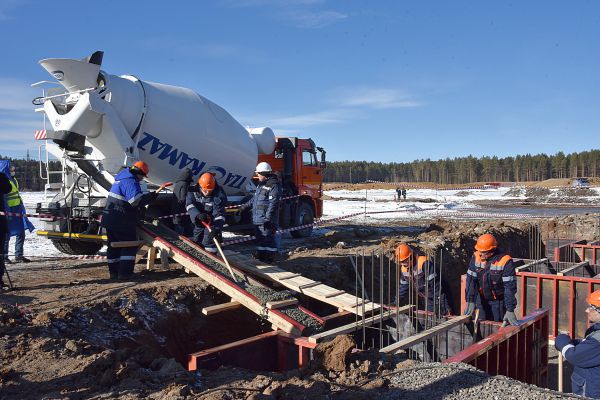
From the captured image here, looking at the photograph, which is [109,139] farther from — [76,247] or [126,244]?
[76,247]

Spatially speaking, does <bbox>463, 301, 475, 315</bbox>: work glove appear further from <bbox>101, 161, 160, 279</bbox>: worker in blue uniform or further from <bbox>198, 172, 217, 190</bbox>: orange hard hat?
<bbox>101, 161, 160, 279</bbox>: worker in blue uniform

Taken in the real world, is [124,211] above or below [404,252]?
above

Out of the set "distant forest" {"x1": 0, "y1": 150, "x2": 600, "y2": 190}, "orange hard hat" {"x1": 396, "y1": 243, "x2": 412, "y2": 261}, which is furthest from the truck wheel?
"distant forest" {"x1": 0, "y1": 150, "x2": 600, "y2": 190}

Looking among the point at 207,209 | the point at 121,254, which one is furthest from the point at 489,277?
the point at 121,254

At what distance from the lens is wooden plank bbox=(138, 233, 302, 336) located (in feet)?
18.8

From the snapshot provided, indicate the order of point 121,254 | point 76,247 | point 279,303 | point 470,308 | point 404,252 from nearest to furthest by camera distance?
point 279,303 < point 470,308 < point 404,252 < point 121,254 < point 76,247

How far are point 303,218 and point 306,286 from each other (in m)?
7.00

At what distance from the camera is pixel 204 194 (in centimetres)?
792

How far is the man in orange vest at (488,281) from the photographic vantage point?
631 centimetres

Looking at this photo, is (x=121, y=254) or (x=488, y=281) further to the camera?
(x=121, y=254)

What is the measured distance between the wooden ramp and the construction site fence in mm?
1580

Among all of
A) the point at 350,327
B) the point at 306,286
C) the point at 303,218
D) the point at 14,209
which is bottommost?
the point at 350,327

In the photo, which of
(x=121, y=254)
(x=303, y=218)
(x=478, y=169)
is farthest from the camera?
(x=478, y=169)

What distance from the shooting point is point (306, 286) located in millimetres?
7125
